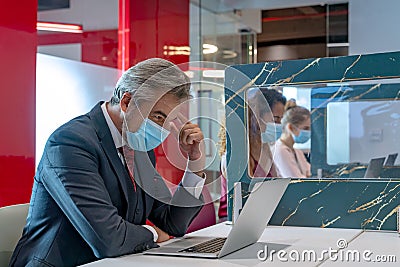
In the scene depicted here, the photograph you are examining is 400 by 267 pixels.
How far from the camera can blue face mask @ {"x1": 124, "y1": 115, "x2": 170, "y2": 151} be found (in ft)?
5.76

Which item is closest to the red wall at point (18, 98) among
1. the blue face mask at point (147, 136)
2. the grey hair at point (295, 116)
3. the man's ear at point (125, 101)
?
the grey hair at point (295, 116)

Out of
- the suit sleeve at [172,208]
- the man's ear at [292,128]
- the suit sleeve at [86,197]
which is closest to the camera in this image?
the suit sleeve at [86,197]

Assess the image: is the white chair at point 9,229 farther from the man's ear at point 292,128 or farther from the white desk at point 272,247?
the man's ear at point 292,128

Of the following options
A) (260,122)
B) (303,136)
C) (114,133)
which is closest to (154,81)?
(114,133)

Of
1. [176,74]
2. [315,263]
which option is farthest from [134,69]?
[315,263]

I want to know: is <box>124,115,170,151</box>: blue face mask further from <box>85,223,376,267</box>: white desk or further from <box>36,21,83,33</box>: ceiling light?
<box>36,21,83,33</box>: ceiling light

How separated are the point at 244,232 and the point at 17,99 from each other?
1.99 m

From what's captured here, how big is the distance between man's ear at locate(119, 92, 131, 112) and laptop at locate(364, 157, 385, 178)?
4.19 feet

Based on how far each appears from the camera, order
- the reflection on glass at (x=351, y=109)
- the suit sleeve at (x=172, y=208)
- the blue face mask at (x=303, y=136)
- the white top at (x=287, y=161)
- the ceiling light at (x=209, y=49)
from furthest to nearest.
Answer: the ceiling light at (x=209, y=49)
the white top at (x=287, y=161)
the blue face mask at (x=303, y=136)
the reflection on glass at (x=351, y=109)
the suit sleeve at (x=172, y=208)

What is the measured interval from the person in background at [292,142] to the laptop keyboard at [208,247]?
61.1 inches

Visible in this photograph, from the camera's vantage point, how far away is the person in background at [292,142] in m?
3.41

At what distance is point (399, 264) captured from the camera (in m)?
1.46

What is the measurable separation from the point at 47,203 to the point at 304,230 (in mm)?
900

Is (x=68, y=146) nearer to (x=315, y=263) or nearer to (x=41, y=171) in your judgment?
(x=41, y=171)
